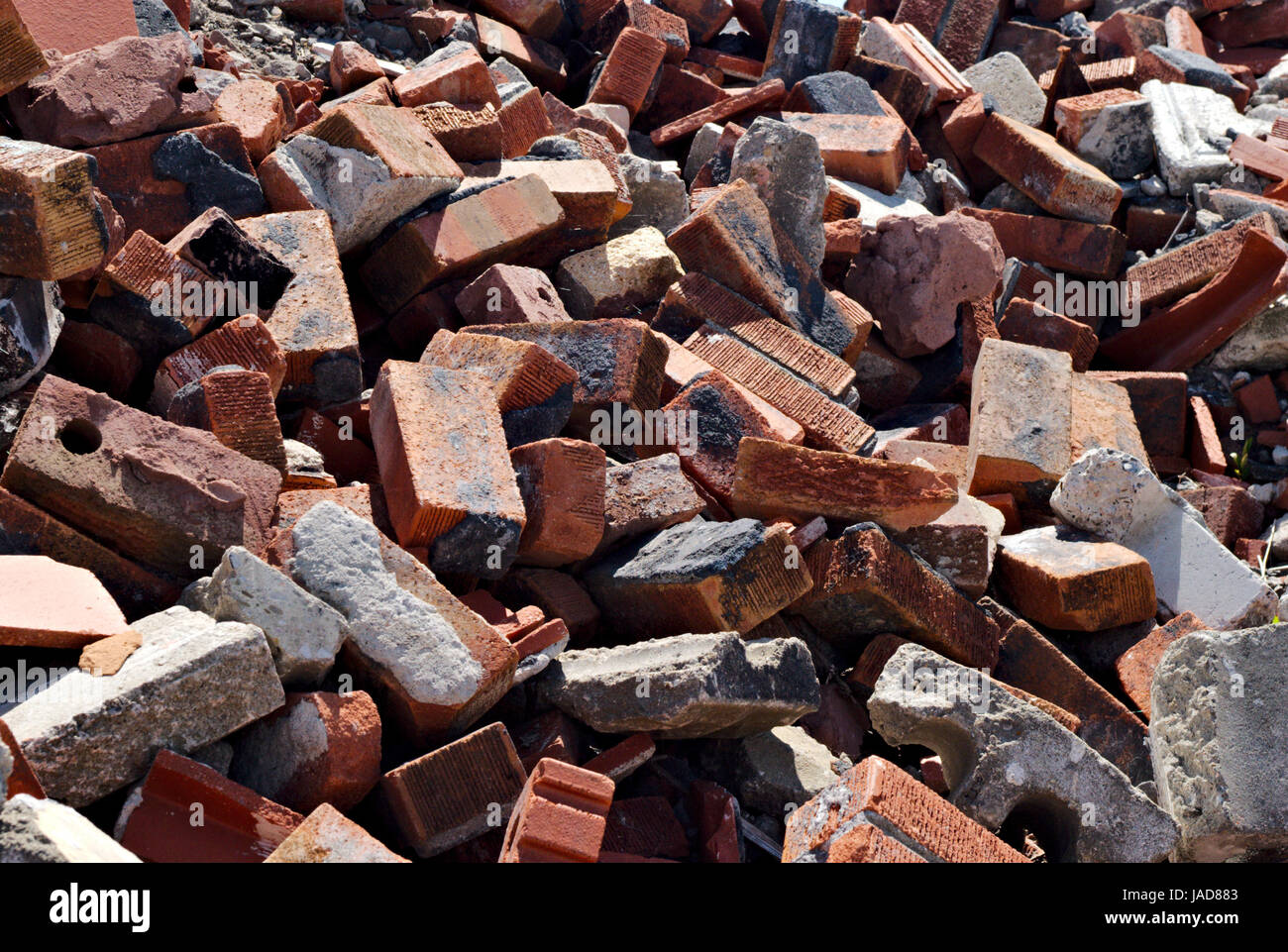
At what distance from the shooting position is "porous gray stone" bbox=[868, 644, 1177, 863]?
4180 millimetres

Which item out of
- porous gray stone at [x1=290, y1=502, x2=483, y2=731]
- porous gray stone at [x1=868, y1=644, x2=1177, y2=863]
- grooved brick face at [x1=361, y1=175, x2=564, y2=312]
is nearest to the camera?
porous gray stone at [x1=290, y1=502, x2=483, y2=731]

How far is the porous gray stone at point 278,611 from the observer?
3725mm

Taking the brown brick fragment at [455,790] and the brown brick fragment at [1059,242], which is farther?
the brown brick fragment at [1059,242]

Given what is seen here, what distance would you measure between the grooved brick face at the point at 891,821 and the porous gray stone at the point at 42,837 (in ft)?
6.28

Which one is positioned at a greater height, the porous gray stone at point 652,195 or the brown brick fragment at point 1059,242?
the porous gray stone at point 652,195

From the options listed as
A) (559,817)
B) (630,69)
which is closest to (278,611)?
(559,817)

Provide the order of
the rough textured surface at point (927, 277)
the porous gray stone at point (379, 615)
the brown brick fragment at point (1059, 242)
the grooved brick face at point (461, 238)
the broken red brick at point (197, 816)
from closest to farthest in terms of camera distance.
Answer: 1. the broken red brick at point (197, 816)
2. the porous gray stone at point (379, 615)
3. the grooved brick face at point (461, 238)
4. the rough textured surface at point (927, 277)
5. the brown brick fragment at point (1059, 242)

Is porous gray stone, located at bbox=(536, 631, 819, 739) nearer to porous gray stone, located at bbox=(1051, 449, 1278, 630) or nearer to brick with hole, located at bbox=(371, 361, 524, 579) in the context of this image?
brick with hole, located at bbox=(371, 361, 524, 579)

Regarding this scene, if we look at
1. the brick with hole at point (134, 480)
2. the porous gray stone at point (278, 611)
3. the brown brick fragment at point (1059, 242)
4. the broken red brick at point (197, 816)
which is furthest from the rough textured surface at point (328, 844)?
the brown brick fragment at point (1059, 242)

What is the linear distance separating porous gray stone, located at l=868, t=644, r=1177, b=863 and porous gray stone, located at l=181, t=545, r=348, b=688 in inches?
71.8

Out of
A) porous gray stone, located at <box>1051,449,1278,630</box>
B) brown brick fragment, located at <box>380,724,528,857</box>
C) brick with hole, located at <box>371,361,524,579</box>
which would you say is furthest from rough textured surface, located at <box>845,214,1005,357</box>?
brown brick fragment, located at <box>380,724,528,857</box>

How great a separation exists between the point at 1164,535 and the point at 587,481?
288 centimetres

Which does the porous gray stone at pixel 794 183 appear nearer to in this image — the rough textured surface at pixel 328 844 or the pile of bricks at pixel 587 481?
the pile of bricks at pixel 587 481
